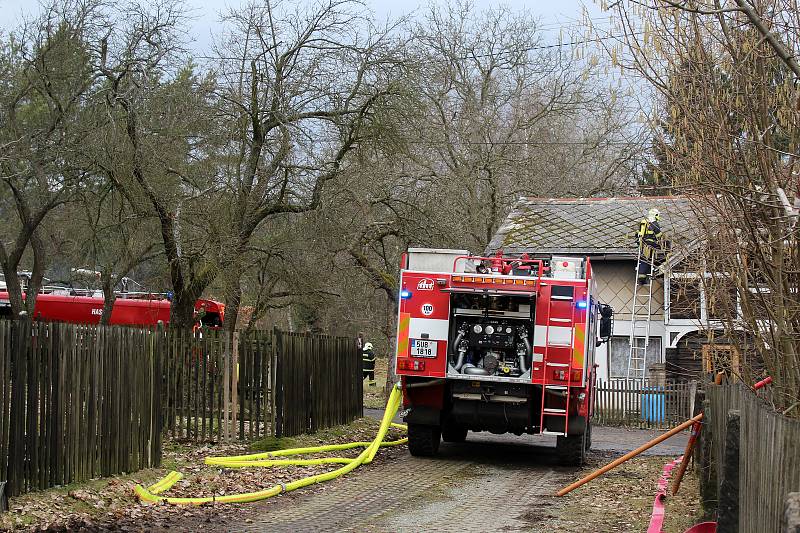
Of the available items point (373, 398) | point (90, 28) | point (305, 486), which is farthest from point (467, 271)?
point (373, 398)

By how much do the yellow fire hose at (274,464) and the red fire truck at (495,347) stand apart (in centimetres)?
104

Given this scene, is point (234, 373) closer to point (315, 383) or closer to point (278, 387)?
point (278, 387)

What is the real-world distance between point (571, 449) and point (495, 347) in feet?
6.47

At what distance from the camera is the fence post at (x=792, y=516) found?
368cm

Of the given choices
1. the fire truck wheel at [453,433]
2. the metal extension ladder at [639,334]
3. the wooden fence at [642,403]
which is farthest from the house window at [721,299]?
the metal extension ladder at [639,334]

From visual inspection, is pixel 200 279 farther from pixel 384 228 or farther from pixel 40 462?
pixel 40 462

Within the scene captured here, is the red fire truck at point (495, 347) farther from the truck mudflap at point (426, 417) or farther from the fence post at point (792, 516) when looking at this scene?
the fence post at point (792, 516)

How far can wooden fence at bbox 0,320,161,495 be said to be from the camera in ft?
32.8

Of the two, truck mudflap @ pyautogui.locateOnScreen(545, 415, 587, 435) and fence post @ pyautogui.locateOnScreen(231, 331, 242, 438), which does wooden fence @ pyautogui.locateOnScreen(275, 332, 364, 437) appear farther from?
truck mudflap @ pyautogui.locateOnScreen(545, 415, 587, 435)

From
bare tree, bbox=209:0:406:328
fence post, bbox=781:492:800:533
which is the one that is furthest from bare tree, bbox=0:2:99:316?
fence post, bbox=781:492:800:533

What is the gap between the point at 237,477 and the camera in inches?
523

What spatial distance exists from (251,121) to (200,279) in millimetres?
3242

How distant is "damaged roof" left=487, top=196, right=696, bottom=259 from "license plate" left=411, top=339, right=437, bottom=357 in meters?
13.7

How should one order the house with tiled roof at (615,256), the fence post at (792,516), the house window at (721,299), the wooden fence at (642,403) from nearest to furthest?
the fence post at (792,516) < the house window at (721,299) < the wooden fence at (642,403) < the house with tiled roof at (615,256)
